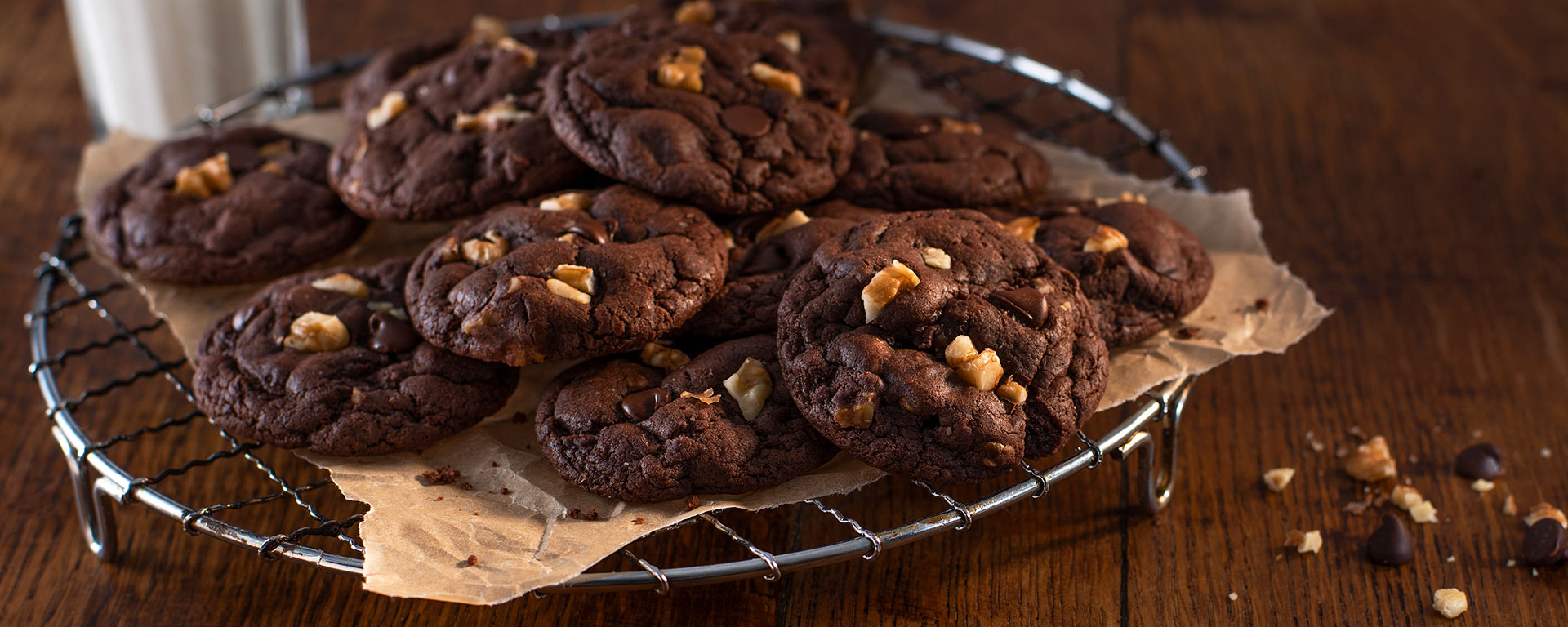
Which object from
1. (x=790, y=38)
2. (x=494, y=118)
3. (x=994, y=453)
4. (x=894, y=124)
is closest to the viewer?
(x=994, y=453)

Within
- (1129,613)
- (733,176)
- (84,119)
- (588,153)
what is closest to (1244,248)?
(1129,613)

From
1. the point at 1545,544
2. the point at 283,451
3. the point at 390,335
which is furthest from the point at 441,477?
the point at 1545,544

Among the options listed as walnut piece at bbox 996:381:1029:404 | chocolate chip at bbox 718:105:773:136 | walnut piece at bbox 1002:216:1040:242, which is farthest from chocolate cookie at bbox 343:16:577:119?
walnut piece at bbox 996:381:1029:404

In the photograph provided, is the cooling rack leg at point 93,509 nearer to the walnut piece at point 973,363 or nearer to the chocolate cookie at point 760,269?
the chocolate cookie at point 760,269

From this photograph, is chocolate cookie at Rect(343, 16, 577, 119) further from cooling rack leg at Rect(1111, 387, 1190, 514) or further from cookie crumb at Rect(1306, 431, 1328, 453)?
cookie crumb at Rect(1306, 431, 1328, 453)

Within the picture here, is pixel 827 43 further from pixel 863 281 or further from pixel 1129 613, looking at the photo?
pixel 1129 613

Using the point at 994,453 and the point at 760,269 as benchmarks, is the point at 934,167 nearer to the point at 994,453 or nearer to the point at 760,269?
the point at 760,269

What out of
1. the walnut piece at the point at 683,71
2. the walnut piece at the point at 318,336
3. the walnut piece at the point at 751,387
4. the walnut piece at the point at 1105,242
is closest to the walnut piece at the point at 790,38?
the walnut piece at the point at 683,71
